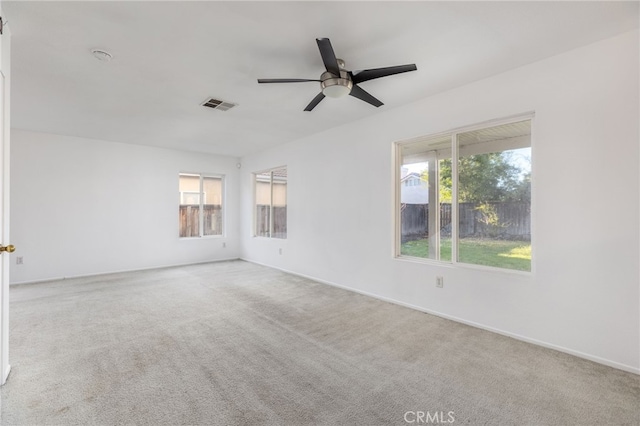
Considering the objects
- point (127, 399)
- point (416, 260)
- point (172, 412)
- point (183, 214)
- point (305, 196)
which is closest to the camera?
point (172, 412)

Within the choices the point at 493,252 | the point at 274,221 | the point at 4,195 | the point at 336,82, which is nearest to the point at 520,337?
the point at 493,252

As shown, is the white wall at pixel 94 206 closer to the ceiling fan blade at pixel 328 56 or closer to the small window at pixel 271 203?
the small window at pixel 271 203

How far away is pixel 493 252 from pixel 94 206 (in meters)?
6.57

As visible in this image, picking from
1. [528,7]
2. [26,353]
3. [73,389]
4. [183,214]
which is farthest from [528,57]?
[183,214]

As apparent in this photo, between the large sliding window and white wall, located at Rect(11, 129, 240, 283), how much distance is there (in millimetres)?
4936

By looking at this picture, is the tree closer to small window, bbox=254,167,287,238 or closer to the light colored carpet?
the light colored carpet

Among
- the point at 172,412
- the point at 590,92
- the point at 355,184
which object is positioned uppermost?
the point at 590,92

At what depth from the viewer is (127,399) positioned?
190 centimetres

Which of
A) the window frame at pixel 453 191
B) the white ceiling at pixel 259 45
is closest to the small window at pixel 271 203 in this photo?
the white ceiling at pixel 259 45

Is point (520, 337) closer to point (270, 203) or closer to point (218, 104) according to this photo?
point (218, 104)

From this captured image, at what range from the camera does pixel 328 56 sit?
84.0 inches

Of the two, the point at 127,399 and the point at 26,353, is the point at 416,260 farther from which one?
the point at 26,353

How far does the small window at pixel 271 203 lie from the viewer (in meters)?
6.08

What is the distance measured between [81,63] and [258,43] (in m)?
1.70
